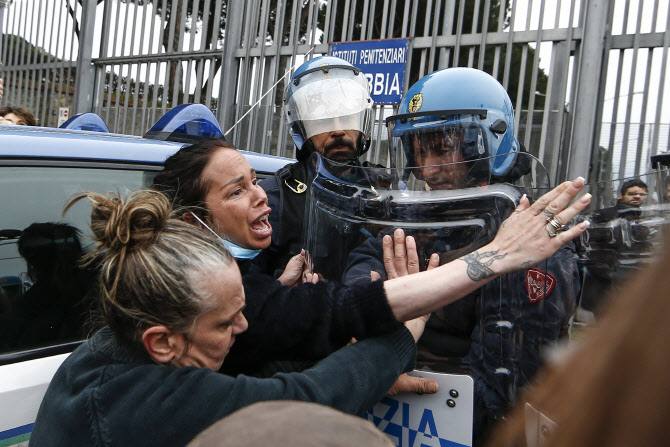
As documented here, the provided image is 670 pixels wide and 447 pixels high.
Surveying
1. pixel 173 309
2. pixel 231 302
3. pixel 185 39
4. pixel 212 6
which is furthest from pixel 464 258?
pixel 212 6

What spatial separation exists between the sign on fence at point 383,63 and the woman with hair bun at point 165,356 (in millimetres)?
4909

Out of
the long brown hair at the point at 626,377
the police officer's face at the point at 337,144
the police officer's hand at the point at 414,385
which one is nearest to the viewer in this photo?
the long brown hair at the point at 626,377

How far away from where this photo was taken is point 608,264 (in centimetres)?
112

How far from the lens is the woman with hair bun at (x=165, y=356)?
116 centimetres

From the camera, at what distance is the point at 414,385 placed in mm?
1284

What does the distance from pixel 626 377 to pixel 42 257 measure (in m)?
1.81

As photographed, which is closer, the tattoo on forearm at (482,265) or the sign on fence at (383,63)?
the tattoo on forearm at (482,265)

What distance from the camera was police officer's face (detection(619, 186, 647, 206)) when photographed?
1.09 meters

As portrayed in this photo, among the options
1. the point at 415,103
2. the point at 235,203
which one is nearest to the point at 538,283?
the point at 415,103

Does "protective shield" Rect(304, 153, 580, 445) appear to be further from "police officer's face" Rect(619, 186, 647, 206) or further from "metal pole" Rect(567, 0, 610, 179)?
"metal pole" Rect(567, 0, 610, 179)

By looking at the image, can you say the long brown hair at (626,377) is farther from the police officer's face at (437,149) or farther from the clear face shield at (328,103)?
the clear face shield at (328,103)

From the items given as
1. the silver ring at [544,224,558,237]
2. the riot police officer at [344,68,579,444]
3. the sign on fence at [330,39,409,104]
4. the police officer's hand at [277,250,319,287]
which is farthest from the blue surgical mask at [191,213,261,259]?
the sign on fence at [330,39,409,104]

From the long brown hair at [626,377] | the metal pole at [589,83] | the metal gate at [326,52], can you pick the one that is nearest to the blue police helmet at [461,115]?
the long brown hair at [626,377]

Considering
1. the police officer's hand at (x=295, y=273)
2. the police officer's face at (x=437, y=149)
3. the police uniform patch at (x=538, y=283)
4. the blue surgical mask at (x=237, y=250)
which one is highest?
the police officer's face at (x=437, y=149)
